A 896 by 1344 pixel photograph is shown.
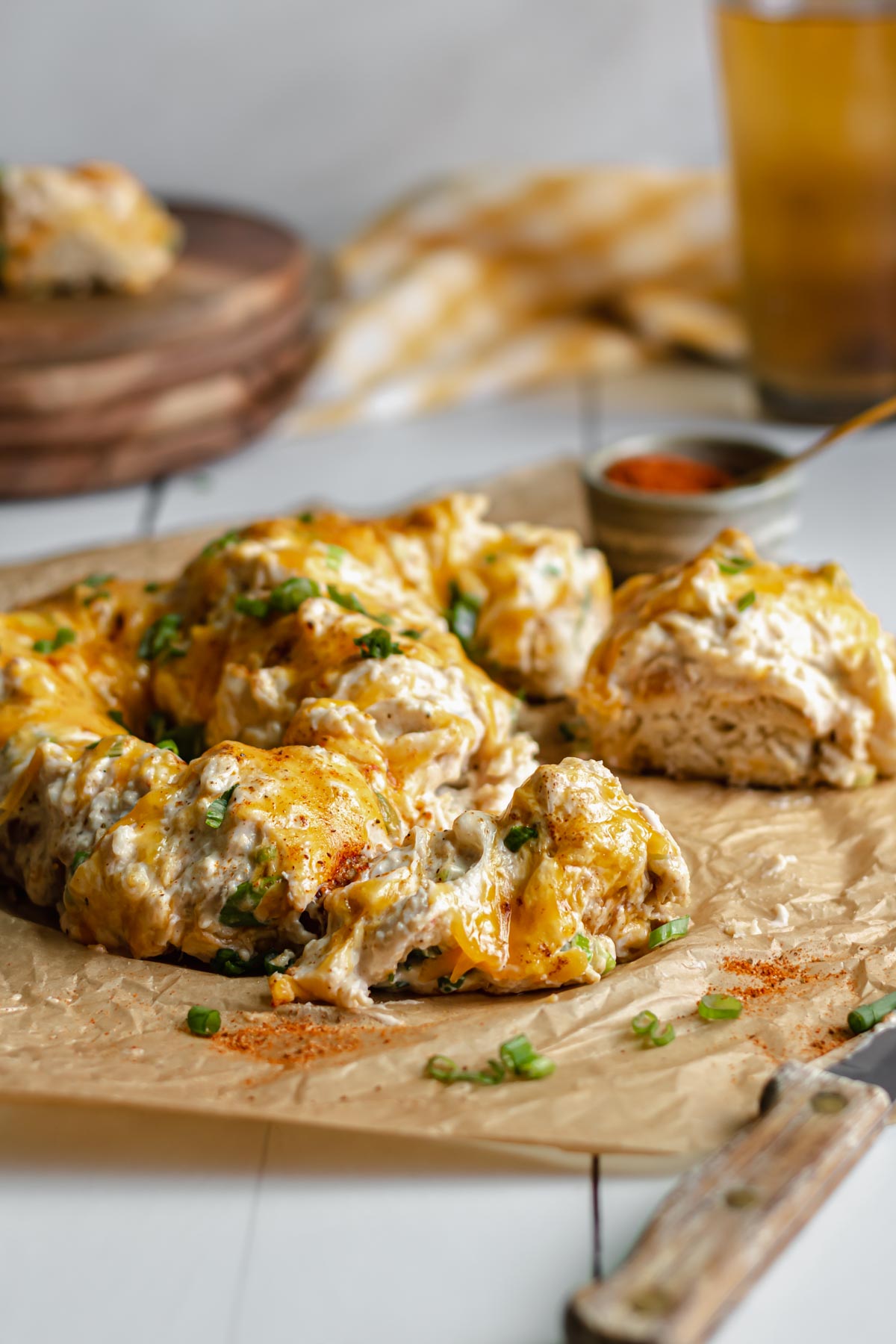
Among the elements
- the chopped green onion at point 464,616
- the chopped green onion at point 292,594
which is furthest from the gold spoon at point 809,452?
the chopped green onion at point 292,594

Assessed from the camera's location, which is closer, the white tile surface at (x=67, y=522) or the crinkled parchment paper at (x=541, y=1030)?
the crinkled parchment paper at (x=541, y=1030)

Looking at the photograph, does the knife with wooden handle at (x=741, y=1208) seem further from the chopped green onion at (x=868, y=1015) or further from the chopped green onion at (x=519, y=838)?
the chopped green onion at (x=519, y=838)

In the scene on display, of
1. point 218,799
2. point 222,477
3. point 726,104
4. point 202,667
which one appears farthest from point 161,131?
point 218,799

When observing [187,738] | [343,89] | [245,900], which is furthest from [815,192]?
[245,900]

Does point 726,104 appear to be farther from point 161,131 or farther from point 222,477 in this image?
point 161,131

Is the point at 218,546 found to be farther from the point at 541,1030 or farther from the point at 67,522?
the point at 67,522
